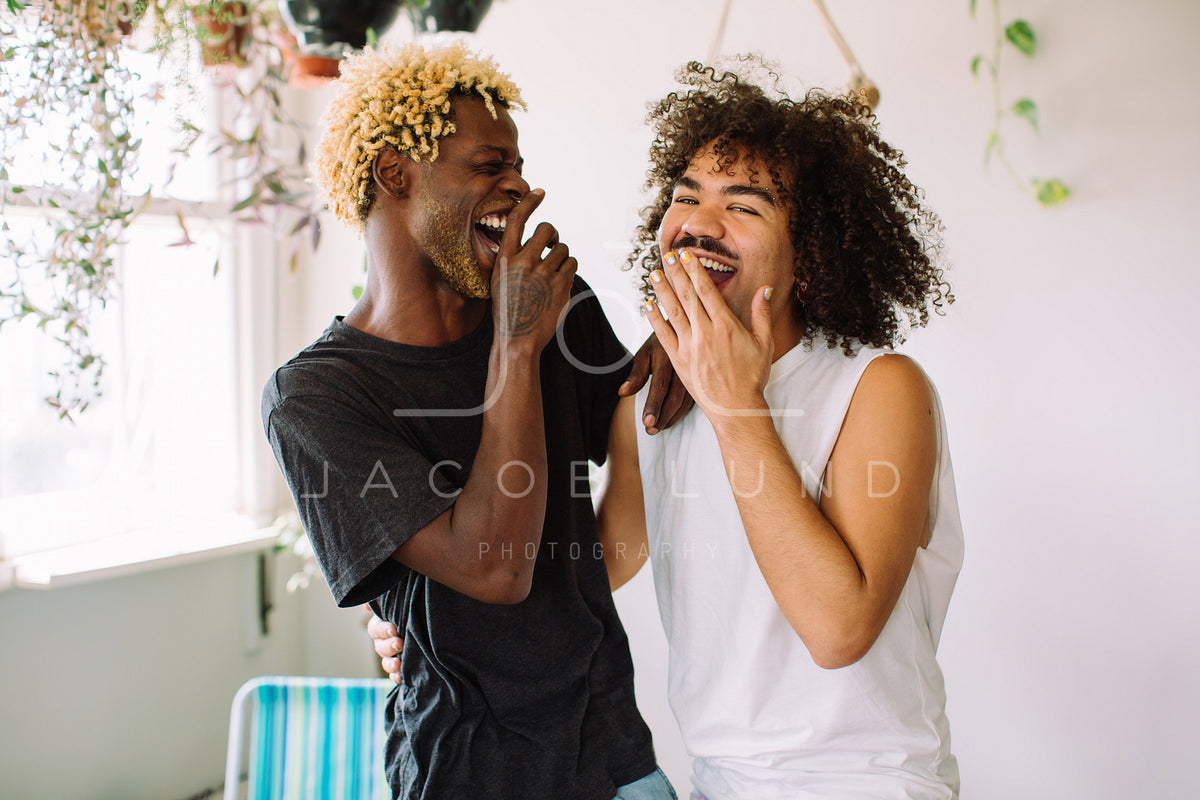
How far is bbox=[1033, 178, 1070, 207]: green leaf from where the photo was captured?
5.09ft

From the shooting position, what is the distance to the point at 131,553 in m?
2.20

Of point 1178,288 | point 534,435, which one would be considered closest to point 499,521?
point 534,435

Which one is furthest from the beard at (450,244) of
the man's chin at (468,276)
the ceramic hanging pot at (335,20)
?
the ceramic hanging pot at (335,20)

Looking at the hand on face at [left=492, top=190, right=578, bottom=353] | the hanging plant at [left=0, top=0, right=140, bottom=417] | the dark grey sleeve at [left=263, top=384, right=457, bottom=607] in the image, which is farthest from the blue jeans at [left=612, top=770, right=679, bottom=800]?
the hanging plant at [left=0, top=0, right=140, bottom=417]

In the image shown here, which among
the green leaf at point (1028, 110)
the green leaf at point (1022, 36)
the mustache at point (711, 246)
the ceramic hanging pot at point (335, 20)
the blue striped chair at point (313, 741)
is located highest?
the ceramic hanging pot at point (335, 20)

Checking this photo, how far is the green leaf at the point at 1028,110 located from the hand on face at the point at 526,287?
96cm

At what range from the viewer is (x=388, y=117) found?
113cm

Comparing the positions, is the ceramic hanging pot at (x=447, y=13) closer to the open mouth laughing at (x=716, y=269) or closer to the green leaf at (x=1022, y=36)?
the open mouth laughing at (x=716, y=269)

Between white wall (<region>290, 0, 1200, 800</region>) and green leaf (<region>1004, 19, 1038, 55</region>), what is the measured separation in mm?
28

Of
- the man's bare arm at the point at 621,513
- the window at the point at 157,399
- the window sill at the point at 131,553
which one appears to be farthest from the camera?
the window at the point at 157,399

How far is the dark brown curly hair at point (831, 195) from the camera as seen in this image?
121 cm

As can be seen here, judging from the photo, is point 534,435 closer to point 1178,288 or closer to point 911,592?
point 911,592

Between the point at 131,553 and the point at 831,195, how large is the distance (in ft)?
6.30

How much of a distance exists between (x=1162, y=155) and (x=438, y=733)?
1482 millimetres
